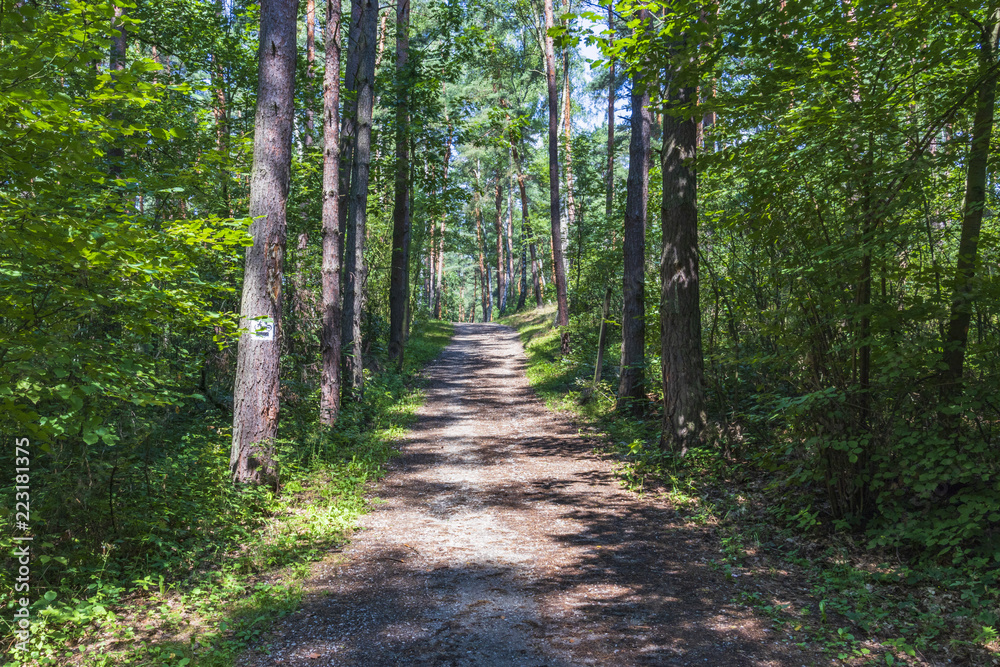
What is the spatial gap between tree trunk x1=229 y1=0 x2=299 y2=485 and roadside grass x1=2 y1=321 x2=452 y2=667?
17.8 inches

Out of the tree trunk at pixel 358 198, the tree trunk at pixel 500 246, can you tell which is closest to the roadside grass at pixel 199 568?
the tree trunk at pixel 358 198

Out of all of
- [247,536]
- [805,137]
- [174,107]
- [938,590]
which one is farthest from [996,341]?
[174,107]

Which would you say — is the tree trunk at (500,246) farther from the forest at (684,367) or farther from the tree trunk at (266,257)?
the tree trunk at (266,257)

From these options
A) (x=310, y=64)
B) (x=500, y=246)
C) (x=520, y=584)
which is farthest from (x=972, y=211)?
(x=500, y=246)

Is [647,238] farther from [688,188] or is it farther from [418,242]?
[418,242]

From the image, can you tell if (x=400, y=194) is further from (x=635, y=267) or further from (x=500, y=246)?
(x=500, y=246)

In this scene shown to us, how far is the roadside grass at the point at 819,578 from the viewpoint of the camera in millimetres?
3590

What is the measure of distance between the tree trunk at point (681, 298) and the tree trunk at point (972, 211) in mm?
3205

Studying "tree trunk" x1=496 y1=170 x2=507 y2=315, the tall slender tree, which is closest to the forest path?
the tall slender tree

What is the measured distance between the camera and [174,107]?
30.3 ft

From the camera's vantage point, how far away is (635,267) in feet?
36.0

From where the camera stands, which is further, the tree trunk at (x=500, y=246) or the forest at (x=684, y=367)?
the tree trunk at (x=500, y=246)

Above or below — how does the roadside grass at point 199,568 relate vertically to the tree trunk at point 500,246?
below

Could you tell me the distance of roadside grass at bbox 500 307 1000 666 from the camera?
359 cm
